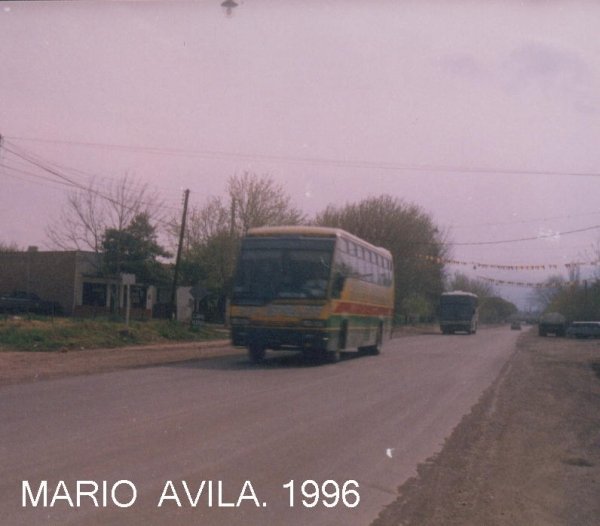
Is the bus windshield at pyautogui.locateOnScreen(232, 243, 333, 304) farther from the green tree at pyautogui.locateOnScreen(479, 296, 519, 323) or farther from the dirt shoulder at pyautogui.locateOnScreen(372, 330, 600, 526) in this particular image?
the green tree at pyautogui.locateOnScreen(479, 296, 519, 323)

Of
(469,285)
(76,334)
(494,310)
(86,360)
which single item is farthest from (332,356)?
(494,310)

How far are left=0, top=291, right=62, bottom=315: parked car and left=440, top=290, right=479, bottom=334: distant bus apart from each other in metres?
28.1

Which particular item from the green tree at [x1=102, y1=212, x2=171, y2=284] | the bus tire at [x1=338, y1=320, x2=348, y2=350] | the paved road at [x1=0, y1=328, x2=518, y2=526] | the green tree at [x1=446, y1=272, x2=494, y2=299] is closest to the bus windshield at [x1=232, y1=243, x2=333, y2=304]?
the bus tire at [x1=338, y1=320, x2=348, y2=350]

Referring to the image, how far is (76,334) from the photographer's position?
2794 centimetres

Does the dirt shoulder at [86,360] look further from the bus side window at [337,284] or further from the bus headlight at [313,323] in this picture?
the bus side window at [337,284]

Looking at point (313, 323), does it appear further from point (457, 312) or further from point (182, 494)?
point (457, 312)

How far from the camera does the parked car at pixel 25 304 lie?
47.3 meters

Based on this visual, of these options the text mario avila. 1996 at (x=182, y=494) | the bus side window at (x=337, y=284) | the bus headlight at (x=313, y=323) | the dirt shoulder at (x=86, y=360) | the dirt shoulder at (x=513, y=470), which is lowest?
the dirt shoulder at (x=86, y=360)

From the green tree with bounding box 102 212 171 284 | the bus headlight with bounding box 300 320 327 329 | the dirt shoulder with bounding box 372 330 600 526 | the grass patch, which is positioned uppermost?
the green tree with bounding box 102 212 171 284

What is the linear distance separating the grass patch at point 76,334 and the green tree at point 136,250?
55.5 ft

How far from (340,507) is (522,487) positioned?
2225mm

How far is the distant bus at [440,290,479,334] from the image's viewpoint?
201 feet

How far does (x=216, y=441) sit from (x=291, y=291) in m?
12.0

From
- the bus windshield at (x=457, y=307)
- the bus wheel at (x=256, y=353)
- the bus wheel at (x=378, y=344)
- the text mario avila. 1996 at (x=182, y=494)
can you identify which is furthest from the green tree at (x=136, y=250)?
the text mario avila. 1996 at (x=182, y=494)
